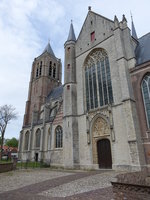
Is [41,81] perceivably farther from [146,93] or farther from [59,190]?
[59,190]

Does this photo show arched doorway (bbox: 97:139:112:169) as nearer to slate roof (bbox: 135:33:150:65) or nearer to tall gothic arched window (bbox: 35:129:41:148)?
slate roof (bbox: 135:33:150:65)

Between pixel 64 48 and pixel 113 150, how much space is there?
16.3 m

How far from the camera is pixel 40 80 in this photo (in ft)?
121

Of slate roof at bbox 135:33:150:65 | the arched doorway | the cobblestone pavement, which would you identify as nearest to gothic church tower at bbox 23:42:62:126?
the arched doorway

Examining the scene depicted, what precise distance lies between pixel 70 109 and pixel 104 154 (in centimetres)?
632

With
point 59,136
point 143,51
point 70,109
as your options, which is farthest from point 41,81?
point 143,51

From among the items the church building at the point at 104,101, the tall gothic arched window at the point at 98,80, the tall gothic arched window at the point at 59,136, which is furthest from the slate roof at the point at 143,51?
the tall gothic arched window at the point at 59,136

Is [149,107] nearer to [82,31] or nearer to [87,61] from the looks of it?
[87,61]

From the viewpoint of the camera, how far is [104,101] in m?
15.2

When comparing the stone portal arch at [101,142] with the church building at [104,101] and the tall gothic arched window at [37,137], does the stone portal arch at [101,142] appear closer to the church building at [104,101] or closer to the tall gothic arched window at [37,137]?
the church building at [104,101]

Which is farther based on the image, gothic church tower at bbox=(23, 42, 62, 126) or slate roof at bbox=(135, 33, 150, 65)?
gothic church tower at bbox=(23, 42, 62, 126)

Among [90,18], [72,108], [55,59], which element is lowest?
[72,108]

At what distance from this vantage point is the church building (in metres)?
12.2

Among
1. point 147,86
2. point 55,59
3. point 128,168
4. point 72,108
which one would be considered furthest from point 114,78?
point 55,59
